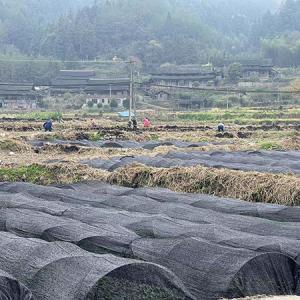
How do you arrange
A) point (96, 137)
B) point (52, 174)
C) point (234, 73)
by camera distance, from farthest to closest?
point (234, 73) < point (96, 137) < point (52, 174)

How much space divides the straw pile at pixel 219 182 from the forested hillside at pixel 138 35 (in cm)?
6523

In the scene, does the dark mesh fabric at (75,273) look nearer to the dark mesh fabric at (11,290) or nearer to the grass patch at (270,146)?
the dark mesh fabric at (11,290)

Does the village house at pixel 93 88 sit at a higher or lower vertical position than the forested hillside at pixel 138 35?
lower

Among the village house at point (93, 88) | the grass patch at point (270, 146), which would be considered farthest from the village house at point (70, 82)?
the grass patch at point (270, 146)

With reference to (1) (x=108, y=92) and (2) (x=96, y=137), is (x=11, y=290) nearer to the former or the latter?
(2) (x=96, y=137)

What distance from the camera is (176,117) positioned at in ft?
144

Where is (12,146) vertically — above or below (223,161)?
below

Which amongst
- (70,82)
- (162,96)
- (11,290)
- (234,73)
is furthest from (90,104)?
(11,290)

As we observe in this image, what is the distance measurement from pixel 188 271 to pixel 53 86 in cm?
5582

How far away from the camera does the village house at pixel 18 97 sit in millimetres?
55312

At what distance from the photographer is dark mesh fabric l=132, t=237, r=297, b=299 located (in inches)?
220

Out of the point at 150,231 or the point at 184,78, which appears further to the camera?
the point at 184,78

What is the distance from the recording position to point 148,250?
Result: 6.38 m

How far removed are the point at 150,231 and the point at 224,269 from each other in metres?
1.82
